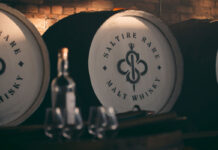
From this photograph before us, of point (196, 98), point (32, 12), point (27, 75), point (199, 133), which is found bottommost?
point (199, 133)

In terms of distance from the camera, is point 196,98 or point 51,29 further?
point 196,98

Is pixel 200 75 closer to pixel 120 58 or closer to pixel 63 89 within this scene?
pixel 120 58

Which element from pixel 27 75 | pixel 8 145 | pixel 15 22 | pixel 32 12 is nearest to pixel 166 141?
pixel 8 145

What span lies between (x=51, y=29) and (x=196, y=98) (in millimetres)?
952

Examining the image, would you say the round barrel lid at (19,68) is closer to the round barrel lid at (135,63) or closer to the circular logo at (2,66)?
A: the circular logo at (2,66)

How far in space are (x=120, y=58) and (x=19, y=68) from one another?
0.56m

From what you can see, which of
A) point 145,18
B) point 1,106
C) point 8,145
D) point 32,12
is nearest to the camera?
point 8,145

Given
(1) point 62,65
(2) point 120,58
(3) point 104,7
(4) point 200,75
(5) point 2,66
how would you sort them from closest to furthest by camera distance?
(1) point 62,65 → (5) point 2,66 → (2) point 120,58 → (4) point 200,75 → (3) point 104,7

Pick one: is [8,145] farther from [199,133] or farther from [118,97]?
[199,133]

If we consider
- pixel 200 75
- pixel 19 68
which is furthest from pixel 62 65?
pixel 200 75

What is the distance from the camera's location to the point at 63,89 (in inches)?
81.1

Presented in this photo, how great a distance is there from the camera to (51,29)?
2646 millimetres

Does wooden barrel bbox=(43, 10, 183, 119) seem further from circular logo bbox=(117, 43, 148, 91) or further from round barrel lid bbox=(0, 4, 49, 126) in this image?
round barrel lid bbox=(0, 4, 49, 126)

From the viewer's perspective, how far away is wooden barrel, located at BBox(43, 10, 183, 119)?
2432 millimetres
